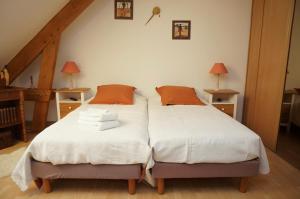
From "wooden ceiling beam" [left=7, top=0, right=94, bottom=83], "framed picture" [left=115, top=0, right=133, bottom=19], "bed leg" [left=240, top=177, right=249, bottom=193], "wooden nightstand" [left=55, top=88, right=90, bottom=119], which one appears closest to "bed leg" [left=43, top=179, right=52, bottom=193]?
"wooden nightstand" [left=55, top=88, right=90, bottom=119]

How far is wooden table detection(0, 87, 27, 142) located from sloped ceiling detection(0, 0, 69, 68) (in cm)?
59

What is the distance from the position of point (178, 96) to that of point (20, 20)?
2.25m

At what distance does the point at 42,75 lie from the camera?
3234mm

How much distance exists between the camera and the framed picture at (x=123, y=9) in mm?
3303

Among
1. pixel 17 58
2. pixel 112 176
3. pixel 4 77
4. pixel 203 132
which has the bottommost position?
pixel 112 176

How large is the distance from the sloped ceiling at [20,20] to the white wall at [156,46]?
1.28ft

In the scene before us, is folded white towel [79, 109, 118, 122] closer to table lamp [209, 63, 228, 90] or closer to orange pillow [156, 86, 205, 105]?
orange pillow [156, 86, 205, 105]

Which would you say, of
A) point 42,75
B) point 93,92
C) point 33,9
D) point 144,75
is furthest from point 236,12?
point 42,75

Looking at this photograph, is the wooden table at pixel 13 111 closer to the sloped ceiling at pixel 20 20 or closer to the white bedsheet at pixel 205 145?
the sloped ceiling at pixel 20 20

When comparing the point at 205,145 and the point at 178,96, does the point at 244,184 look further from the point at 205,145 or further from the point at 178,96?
the point at 178,96

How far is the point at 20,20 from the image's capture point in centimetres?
268

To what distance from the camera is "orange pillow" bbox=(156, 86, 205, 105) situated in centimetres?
303

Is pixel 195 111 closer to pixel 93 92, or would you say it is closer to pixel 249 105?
pixel 249 105

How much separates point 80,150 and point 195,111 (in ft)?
4.72
